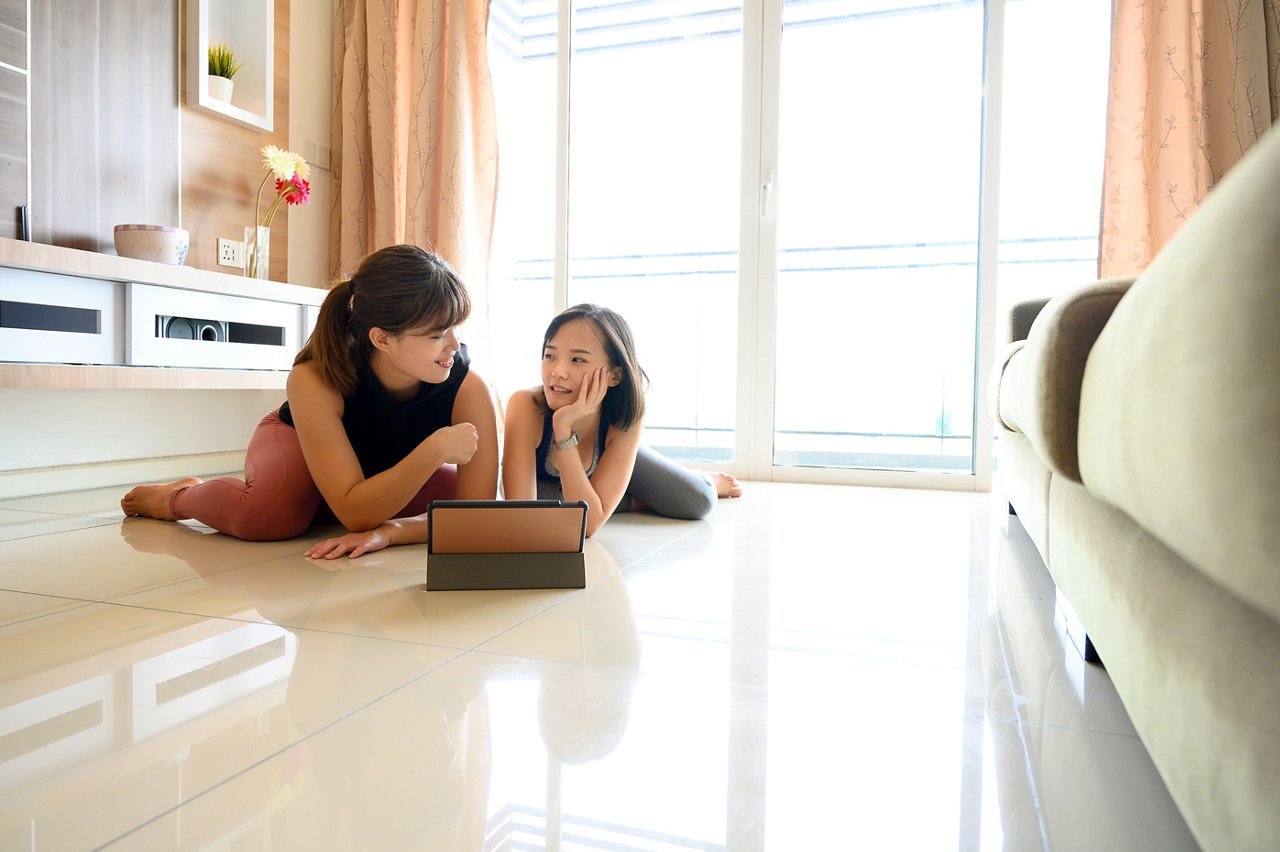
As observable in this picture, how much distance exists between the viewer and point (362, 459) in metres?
1.86

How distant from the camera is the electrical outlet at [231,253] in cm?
313

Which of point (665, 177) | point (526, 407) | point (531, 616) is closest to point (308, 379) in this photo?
point (526, 407)

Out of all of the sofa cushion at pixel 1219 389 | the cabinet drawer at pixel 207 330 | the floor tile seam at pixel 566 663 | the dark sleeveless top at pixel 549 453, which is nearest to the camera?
the sofa cushion at pixel 1219 389

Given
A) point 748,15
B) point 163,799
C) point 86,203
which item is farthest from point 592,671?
point 748,15

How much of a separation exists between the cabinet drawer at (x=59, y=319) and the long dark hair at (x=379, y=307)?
0.91m

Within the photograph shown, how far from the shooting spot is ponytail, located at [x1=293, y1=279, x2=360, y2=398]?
1691 mm

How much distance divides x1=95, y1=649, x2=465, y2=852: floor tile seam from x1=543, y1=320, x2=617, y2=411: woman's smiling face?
0.89m

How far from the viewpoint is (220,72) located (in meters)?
3.13

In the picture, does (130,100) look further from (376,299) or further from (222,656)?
(222,656)

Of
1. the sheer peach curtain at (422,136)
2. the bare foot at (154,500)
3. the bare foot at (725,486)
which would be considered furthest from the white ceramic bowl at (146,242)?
the bare foot at (725,486)

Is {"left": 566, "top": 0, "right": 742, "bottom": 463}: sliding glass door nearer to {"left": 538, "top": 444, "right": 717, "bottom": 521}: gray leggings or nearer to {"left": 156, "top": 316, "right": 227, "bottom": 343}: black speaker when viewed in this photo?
{"left": 538, "top": 444, "right": 717, "bottom": 521}: gray leggings

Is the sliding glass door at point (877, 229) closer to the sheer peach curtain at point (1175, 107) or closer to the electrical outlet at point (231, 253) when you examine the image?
A: the sheer peach curtain at point (1175, 107)

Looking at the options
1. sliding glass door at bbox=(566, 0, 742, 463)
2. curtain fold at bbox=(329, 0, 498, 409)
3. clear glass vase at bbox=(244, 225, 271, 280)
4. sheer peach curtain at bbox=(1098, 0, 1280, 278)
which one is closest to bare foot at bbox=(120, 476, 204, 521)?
clear glass vase at bbox=(244, 225, 271, 280)

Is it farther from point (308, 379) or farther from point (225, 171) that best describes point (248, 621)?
point (225, 171)
